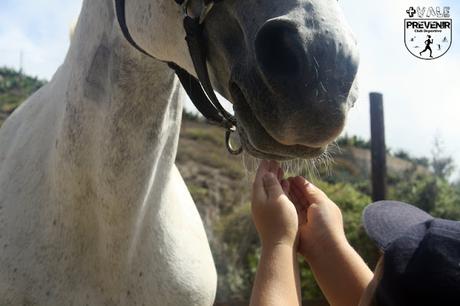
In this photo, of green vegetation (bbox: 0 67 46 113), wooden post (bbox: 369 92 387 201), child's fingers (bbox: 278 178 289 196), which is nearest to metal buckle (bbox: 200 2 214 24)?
child's fingers (bbox: 278 178 289 196)

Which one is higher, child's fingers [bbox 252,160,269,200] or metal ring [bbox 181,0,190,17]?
metal ring [bbox 181,0,190,17]

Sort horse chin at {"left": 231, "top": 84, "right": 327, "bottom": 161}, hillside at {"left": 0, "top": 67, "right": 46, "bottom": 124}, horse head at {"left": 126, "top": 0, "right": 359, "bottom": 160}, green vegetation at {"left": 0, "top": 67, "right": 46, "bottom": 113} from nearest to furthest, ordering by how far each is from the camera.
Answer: horse head at {"left": 126, "top": 0, "right": 359, "bottom": 160}
horse chin at {"left": 231, "top": 84, "right": 327, "bottom": 161}
hillside at {"left": 0, "top": 67, "right": 46, "bottom": 124}
green vegetation at {"left": 0, "top": 67, "right": 46, "bottom": 113}

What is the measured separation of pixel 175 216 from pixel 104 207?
34 centimetres

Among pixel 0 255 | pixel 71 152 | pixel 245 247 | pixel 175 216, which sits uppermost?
pixel 71 152

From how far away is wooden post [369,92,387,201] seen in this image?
276 inches

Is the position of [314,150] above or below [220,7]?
below

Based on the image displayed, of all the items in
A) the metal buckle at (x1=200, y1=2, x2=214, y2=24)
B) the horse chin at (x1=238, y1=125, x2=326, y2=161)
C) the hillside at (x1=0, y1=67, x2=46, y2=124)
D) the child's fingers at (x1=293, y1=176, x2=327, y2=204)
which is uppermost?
the hillside at (x1=0, y1=67, x2=46, y2=124)

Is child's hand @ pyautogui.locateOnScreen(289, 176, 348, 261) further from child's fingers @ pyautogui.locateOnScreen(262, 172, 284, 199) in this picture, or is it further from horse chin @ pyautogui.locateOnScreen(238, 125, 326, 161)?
horse chin @ pyautogui.locateOnScreen(238, 125, 326, 161)

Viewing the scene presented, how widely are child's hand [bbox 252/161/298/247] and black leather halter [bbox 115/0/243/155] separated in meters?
0.13

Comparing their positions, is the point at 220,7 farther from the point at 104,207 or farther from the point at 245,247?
the point at 245,247

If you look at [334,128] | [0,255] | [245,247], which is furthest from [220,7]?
[245,247]

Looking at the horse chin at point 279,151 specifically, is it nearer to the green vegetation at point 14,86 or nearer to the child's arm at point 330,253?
the child's arm at point 330,253

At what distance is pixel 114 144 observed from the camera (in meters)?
2.18

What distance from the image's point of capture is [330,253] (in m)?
2.01
